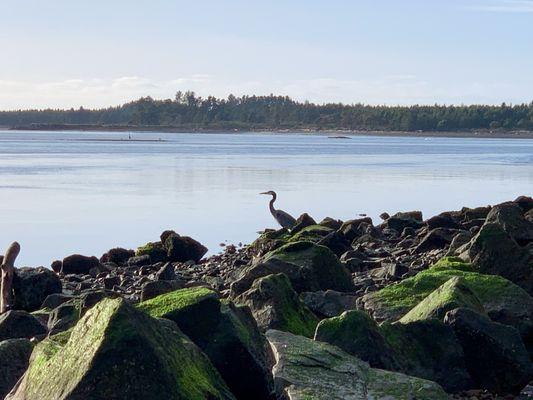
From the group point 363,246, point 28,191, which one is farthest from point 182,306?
point 28,191

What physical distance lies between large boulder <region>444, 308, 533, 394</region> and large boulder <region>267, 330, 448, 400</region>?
1407 mm

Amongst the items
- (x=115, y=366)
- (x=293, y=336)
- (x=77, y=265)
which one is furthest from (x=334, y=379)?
(x=77, y=265)

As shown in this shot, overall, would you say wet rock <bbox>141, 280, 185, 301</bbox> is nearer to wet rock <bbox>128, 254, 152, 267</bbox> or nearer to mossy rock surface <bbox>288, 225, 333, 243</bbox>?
mossy rock surface <bbox>288, 225, 333, 243</bbox>

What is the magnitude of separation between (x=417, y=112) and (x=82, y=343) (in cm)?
17556

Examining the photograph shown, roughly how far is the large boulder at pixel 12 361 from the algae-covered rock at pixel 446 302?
3.31 meters

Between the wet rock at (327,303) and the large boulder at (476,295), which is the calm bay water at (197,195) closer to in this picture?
the wet rock at (327,303)

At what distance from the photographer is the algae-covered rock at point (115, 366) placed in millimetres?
5871

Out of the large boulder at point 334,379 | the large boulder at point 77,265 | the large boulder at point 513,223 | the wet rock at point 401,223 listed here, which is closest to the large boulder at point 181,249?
the large boulder at point 77,265

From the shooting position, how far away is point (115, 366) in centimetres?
591

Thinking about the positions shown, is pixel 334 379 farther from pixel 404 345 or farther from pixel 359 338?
pixel 404 345

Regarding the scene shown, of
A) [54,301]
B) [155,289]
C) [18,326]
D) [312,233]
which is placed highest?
[155,289]

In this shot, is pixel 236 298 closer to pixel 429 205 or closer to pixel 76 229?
pixel 76 229

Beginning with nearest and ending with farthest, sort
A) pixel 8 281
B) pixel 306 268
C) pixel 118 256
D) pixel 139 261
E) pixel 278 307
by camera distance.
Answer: pixel 278 307, pixel 306 268, pixel 8 281, pixel 139 261, pixel 118 256

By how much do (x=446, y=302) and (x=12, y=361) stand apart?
3.83m
